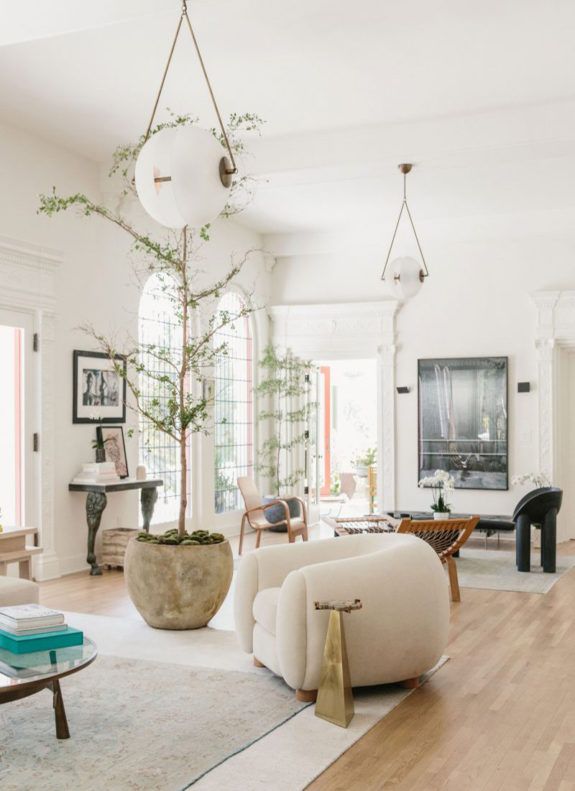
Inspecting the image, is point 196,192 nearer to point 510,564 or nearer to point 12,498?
point 12,498

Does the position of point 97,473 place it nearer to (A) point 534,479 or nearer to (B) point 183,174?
(B) point 183,174

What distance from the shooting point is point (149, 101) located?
6473mm

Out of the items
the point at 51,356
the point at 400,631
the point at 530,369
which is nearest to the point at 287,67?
the point at 51,356

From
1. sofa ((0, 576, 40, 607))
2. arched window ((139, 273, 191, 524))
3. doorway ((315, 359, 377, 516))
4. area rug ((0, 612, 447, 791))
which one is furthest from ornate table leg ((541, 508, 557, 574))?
doorway ((315, 359, 377, 516))

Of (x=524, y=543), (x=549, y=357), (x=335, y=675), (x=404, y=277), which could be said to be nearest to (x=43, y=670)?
(x=335, y=675)

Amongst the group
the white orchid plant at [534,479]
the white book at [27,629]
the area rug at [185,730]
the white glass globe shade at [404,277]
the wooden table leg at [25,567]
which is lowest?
the area rug at [185,730]

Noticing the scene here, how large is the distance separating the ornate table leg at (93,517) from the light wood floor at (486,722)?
160cm

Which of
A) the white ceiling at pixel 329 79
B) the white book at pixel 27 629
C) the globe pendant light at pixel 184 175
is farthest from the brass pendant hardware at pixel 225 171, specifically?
the white book at pixel 27 629

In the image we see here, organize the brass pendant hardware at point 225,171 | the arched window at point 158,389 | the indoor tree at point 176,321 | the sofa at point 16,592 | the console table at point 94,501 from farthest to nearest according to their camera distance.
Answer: the arched window at point 158,389, the console table at point 94,501, the indoor tree at point 176,321, the sofa at point 16,592, the brass pendant hardware at point 225,171

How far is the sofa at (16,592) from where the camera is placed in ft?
15.0

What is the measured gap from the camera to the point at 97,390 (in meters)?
7.92

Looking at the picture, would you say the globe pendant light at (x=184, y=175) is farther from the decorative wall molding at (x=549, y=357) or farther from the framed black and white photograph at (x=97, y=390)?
the decorative wall molding at (x=549, y=357)

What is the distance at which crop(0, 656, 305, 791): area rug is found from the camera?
3.16 m

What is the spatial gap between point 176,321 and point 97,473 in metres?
2.23
